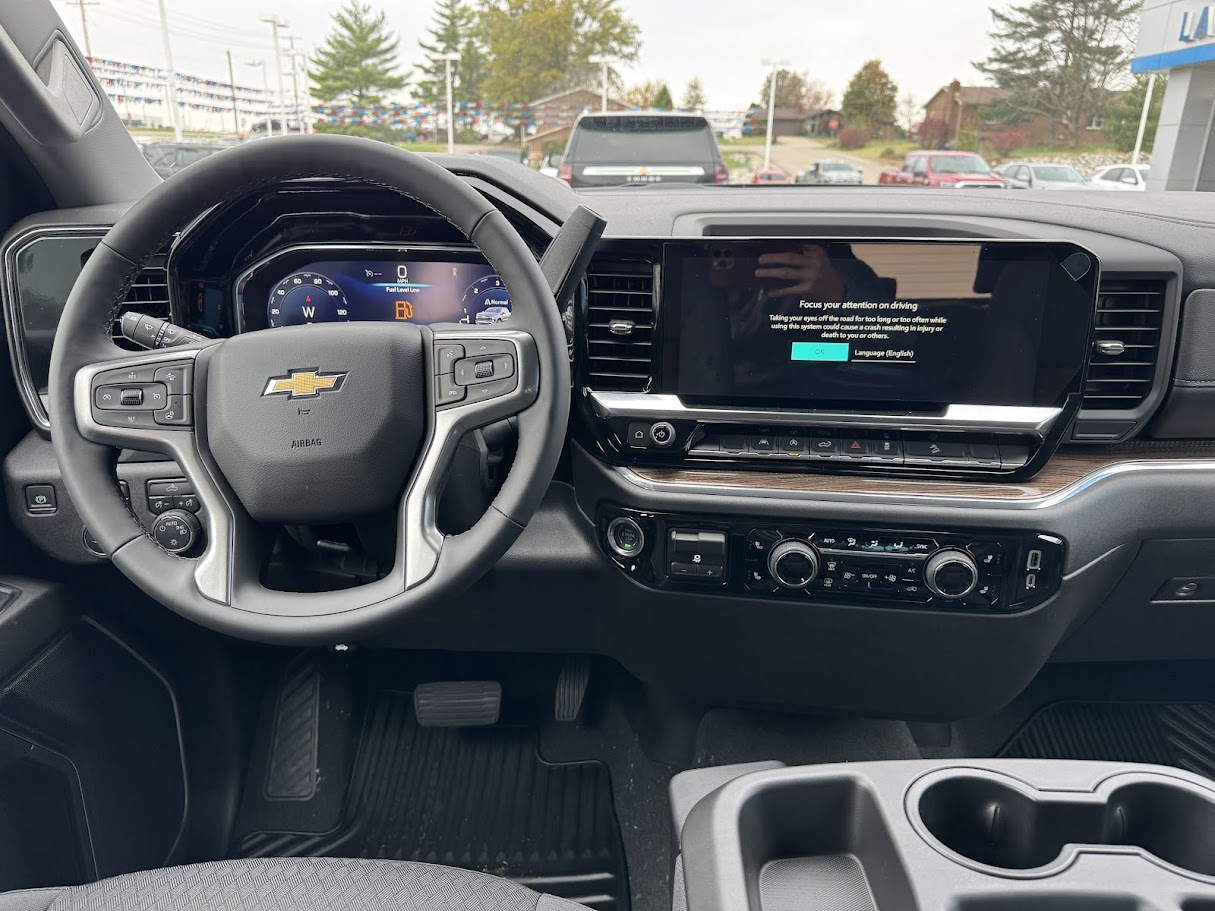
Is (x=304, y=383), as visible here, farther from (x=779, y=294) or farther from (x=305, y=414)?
(x=779, y=294)

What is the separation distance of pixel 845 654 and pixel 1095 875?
32.2 inches

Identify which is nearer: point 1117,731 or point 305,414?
point 305,414

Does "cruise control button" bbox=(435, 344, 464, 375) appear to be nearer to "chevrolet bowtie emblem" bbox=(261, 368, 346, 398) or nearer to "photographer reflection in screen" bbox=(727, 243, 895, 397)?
"chevrolet bowtie emblem" bbox=(261, 368, 346, 398)

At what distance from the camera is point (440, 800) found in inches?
83.4

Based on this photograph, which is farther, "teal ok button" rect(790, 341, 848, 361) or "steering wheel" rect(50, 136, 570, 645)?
"teal ok button" rect(790, 341, 848, 361)

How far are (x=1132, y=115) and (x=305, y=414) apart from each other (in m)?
21.3

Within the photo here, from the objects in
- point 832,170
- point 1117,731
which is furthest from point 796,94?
point 1117,731

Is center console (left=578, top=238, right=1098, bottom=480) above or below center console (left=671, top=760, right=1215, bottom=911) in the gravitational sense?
above

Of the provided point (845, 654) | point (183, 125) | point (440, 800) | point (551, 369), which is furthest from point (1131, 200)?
point (183, 125)

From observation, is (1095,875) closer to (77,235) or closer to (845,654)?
(845,654)

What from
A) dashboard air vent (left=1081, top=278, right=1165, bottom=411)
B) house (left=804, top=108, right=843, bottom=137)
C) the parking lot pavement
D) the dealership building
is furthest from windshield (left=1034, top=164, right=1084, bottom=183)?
dashboard air vent (left=1081, top=278, right=1165, bottom=411)

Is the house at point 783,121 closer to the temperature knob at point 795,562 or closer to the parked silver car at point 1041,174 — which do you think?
the parked silver car at point 1041,174

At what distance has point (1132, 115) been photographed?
1783 cm

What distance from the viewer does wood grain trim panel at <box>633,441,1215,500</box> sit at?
1.53 m
